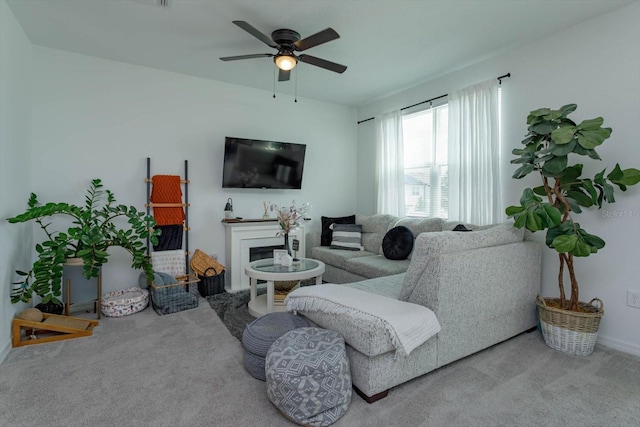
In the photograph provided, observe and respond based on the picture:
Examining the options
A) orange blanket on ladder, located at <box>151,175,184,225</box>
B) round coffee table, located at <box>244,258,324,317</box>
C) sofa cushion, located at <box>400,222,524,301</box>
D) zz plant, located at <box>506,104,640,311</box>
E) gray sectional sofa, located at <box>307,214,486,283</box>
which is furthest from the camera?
orange blanket on ladder, located at <box>151,175,184,225</box>

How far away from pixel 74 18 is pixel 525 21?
378 cm

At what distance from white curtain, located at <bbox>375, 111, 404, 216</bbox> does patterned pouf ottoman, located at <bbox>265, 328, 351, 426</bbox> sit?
3110mm

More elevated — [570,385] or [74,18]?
[74,18]

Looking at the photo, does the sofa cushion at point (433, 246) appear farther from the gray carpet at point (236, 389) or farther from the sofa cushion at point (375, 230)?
the sofa cushion at point (375, 230)

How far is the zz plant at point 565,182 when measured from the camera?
2.23 metres

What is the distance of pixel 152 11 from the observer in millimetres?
2561

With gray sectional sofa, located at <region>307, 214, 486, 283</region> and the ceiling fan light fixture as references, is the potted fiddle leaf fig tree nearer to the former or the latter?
gray sectional sofa, located at <region>307, 214, 486, 283</region>

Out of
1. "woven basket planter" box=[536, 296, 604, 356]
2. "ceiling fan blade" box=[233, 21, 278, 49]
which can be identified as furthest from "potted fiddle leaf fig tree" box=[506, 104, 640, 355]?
"ceiling fan blade" box=[233, 21, 278, 49]

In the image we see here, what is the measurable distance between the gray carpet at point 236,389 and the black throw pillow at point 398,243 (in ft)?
4.63

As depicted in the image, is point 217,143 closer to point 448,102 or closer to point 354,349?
point 448,102

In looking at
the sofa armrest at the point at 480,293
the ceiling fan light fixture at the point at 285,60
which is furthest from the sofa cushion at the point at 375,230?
the ceiling fan light fixture at the point at 285,60

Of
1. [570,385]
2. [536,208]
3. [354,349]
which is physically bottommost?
[570,385]

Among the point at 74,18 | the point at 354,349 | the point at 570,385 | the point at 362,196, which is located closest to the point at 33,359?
the point at 354,349

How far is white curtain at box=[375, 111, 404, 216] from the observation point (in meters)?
4.52
